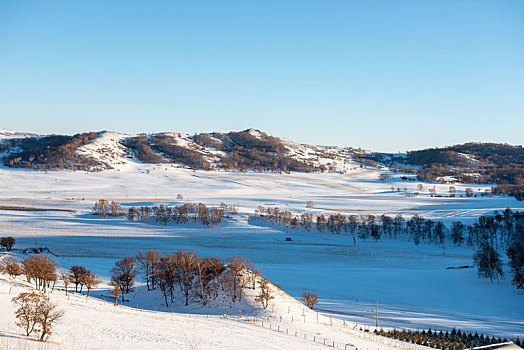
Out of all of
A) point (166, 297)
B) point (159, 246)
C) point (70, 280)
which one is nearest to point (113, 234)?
point (159, 246)

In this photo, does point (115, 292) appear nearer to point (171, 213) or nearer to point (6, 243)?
point (6, 243)

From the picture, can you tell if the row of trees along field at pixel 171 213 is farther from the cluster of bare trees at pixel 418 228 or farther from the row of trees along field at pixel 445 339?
the row of trees along field at pixel 445 339

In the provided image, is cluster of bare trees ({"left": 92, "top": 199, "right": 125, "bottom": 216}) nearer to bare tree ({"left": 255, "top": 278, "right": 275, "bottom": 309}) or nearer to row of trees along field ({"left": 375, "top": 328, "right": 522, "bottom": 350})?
bare tree ({"left": 255, "top": 278, "right": 275, "bottom": 309})

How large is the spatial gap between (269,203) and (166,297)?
11636 cm

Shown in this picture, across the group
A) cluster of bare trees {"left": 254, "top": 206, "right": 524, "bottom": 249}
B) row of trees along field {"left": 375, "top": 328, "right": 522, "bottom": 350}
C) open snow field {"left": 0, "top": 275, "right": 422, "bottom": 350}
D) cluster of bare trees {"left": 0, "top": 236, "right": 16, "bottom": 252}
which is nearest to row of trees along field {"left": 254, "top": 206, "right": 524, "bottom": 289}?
cluster of bare trees {"left": 254, "top": 206, "right": 524, "bottom": 249}

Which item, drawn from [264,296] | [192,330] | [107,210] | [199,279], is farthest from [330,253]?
[107,210]

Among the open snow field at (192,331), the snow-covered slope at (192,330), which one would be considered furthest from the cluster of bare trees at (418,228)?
the open snow field at (192,331)

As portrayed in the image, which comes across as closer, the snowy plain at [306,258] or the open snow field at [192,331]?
the open snow field at [192,331]

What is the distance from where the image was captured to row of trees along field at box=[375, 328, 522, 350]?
110ft

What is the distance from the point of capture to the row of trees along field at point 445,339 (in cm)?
3359

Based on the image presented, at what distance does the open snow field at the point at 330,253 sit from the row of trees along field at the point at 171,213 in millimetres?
4618

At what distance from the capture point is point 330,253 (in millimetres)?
89625

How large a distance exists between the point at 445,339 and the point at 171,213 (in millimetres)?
104734

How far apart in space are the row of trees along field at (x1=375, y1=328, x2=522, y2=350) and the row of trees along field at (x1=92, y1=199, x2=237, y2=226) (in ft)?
287
